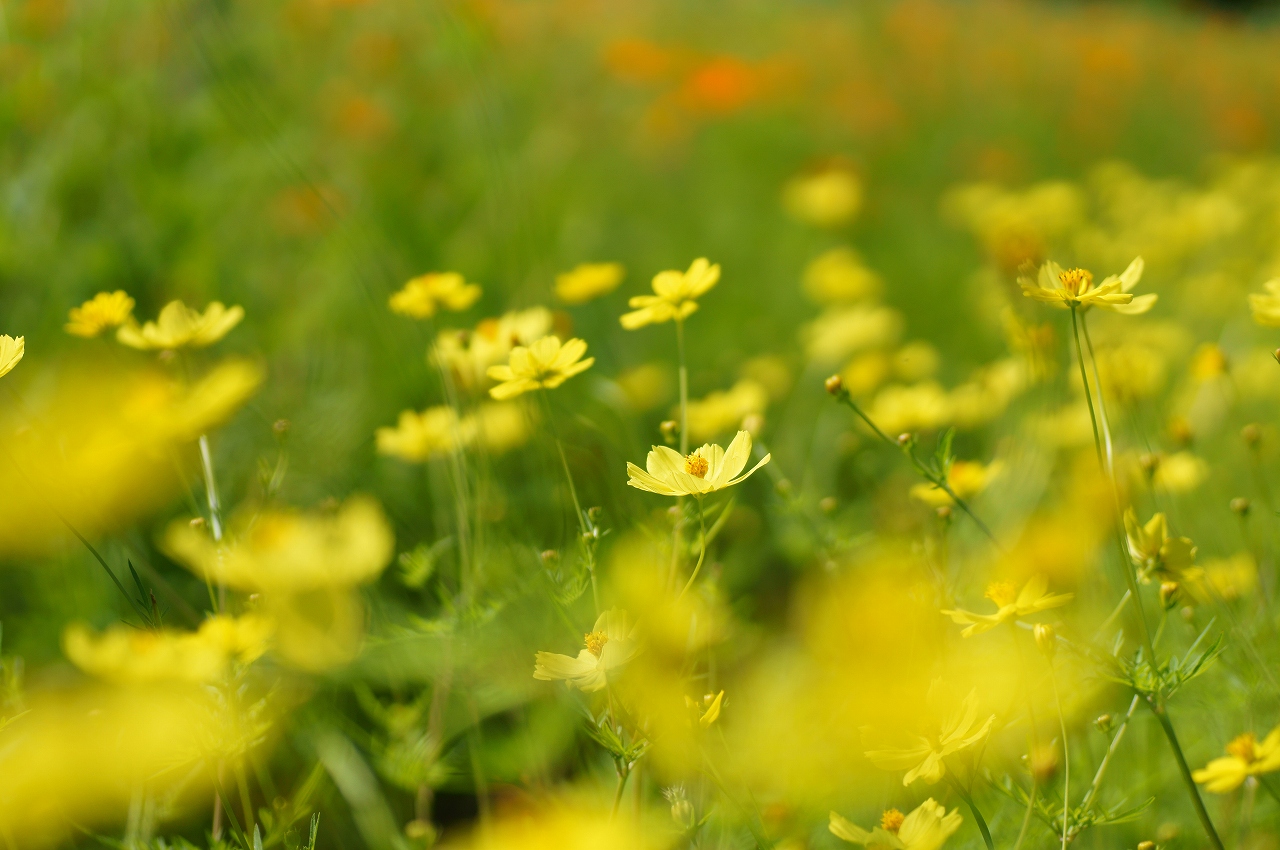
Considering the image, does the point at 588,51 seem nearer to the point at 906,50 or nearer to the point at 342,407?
the point at 906,50

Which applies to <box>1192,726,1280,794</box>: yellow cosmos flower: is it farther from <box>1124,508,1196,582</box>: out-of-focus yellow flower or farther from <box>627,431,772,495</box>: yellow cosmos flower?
<box>627,431,772,495</box>: yellow cosmos flower

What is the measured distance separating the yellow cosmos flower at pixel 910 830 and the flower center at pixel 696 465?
0.20 meters

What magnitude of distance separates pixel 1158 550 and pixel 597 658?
332mm

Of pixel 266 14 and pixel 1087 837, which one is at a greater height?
pixel 266 14

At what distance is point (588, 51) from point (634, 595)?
231 centimetres

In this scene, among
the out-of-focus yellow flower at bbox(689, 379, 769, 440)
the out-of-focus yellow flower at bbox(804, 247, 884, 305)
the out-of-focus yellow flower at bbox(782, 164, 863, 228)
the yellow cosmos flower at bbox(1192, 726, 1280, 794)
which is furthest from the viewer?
the out-of-focus yellow flower at bbox(782, 164, 863, 228)

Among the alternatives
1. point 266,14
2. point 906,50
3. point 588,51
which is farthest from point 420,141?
point 906,50

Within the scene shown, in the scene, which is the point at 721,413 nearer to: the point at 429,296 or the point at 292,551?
the point at 429,296

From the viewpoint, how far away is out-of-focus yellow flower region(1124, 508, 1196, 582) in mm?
559

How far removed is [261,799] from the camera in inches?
35.7

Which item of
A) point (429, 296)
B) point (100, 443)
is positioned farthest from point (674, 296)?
point (100, 443)

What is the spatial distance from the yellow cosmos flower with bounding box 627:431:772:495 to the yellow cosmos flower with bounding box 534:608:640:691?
0.08 metres

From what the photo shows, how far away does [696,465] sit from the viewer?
0.57 m

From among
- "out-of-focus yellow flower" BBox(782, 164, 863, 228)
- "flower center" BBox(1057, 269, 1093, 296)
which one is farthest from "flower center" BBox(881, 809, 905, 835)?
"out-of-focus yellow flower" BBox(782, 164, 863, 228)
